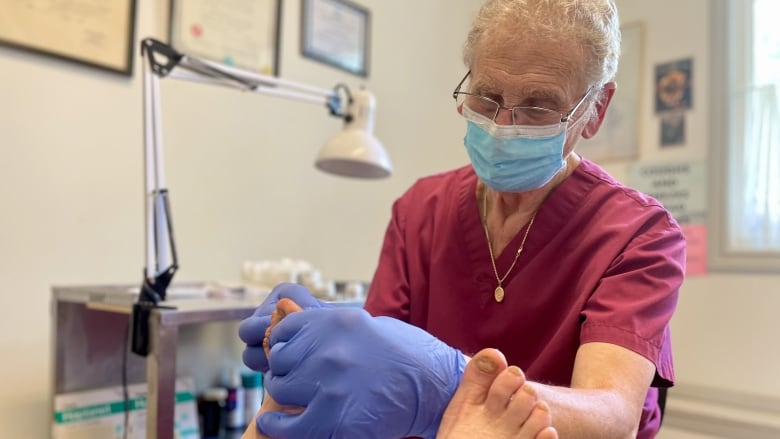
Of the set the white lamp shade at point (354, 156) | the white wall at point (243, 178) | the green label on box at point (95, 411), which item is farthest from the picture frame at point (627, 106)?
the green label on box at point (95, 411)

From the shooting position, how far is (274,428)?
0.61 metres

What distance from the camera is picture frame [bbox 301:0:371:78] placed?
1.92m

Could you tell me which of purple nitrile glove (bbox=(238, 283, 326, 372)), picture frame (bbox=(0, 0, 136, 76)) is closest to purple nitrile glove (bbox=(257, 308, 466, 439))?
purple nitrile glove (bbox=(238, 283, 326, 372))

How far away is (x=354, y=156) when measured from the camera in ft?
4.79

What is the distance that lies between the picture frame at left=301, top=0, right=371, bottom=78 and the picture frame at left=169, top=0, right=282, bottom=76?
0.12 metres

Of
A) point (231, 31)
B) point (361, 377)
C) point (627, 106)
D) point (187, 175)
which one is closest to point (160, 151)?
point (187, 175)

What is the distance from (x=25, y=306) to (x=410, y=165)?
135 cm

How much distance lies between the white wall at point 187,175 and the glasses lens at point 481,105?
101 centimetres

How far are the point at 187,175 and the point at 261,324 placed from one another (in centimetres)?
103

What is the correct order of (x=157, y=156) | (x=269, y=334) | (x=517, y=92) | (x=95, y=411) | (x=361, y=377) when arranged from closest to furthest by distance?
1. (x=361, y=377)
2. (x=269, y=334)
3. (x=517, y=92)
4. (x=157, y=156)
5. (x=95, y=411)

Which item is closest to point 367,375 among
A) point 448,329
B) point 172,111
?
point 448,329

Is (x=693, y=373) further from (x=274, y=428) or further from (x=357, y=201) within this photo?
(x=274, y=428)

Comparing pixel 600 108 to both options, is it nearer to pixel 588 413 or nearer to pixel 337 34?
pixel 588 413

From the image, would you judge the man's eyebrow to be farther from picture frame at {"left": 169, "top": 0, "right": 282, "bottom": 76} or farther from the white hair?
picture frame at {"left": 169, "top": 0, "right": 282, "bottom": 76}
